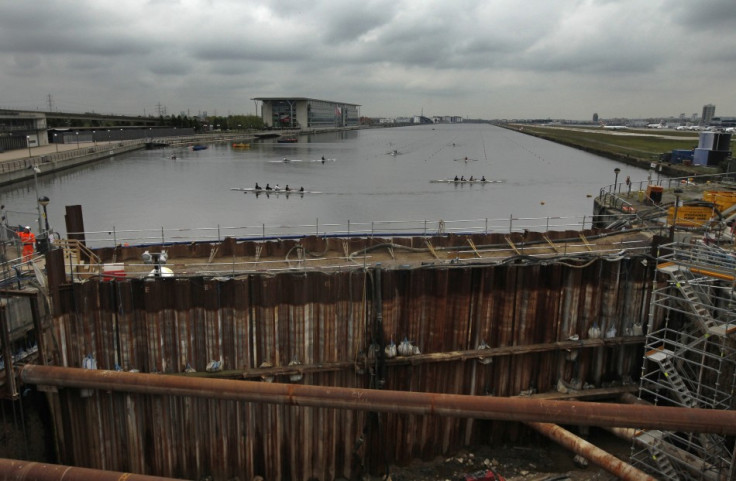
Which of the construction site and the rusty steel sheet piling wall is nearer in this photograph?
the construction site

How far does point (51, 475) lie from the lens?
6.27 meters

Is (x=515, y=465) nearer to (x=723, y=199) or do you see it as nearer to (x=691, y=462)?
(x=691, y=462)

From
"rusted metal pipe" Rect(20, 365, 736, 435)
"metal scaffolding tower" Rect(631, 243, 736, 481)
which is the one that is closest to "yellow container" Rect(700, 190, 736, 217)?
"metal scaffolding tower" Rect(631, 243, 736, 481)

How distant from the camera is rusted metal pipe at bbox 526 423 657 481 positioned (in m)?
11.7

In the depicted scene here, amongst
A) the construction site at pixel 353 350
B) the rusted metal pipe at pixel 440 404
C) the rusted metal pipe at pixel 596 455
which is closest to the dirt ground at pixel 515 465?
the construction site at pixel 353 350

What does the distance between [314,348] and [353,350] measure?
3.42 ft

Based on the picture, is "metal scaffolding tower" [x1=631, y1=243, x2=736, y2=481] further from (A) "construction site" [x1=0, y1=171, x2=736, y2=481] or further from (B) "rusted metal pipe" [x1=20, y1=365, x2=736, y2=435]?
(B) "rusted metal pipe" [x1=20, y1=365, x2=736, y2=435]

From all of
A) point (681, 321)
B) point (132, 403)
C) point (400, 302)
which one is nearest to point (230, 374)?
point (132, 403)

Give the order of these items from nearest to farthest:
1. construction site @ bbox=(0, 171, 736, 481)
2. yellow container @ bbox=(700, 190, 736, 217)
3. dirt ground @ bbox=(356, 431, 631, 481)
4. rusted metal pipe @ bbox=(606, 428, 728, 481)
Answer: rusted metal pipe @ bbox=(606, 428, 728, 481)
construction site @ bbox=(0, 171, 736, 481)
dirt ground @ bbox=(356, 431, 631, 481)
yellow container @ bbox=(700, 190, 736, 217)

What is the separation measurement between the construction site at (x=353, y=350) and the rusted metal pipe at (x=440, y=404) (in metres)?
2.50

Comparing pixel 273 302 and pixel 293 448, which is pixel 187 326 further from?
pixel 293 448

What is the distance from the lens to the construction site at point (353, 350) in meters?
12.3

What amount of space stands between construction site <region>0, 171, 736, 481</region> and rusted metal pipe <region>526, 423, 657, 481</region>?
1.4 inches

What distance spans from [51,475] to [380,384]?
27.8 feet
